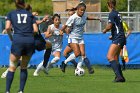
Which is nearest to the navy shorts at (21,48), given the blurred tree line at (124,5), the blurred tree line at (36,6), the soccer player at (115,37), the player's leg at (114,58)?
the soccer player at (115,37)

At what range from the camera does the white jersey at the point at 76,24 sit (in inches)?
697

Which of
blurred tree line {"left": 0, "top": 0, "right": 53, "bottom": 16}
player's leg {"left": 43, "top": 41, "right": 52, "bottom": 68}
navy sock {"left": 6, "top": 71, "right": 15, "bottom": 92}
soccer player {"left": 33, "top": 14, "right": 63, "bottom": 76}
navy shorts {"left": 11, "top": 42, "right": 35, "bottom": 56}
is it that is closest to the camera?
navy shorts {"left": 11, "top": 42, "right": 35, "bottom": 56}

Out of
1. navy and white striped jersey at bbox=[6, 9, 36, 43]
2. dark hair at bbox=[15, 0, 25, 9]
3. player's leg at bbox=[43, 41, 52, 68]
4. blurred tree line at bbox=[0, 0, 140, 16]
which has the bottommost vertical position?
blurred tree line at bbox=[0, 0, 140, 16]

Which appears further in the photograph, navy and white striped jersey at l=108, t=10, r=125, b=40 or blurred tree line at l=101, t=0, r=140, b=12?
blurred tree line at l=101, t=0, r=140, b=12

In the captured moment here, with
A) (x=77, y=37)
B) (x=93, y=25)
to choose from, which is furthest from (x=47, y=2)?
(x=77, y=37)

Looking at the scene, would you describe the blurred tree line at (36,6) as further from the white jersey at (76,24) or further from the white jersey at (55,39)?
the white jersey at (76,24)

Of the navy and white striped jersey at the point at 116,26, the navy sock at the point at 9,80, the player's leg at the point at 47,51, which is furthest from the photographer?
the player's leg at the point at 47,51

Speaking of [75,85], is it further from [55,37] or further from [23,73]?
[55,37]

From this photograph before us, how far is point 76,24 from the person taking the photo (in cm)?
1781

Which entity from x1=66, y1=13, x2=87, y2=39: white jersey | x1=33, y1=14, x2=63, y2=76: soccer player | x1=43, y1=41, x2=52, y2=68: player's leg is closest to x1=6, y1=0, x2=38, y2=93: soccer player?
x1=43, y1=41, x2=52, y2=68: player's leg

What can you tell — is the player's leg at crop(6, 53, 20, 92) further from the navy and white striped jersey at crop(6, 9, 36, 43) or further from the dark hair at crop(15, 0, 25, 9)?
the dark hair at crop(15, 0, 25, 9)

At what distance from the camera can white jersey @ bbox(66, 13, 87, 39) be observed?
17703 millimetres

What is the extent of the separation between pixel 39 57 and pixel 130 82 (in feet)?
23.8

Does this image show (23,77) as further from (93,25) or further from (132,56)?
(93,25)
